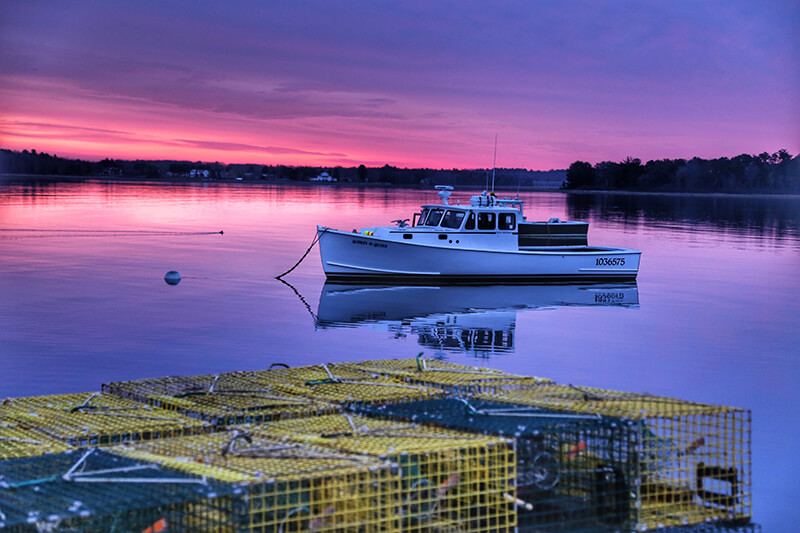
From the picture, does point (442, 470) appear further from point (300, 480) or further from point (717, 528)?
point (717, 528)

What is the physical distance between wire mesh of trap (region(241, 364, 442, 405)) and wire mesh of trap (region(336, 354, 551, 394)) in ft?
0.72

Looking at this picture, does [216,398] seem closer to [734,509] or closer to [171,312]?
[734,509]

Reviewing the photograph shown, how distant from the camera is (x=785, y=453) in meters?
13.2

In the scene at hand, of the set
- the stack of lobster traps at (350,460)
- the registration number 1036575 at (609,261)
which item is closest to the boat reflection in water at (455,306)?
the registration number 1036575 at (609,261)

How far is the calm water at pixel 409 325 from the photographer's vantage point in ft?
59.8

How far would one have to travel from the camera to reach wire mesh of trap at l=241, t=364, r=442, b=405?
411 inches

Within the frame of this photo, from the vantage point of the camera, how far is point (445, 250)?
1416 inches

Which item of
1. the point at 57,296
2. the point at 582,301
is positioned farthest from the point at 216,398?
the point at 582,301

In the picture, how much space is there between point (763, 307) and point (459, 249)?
10.2 metres

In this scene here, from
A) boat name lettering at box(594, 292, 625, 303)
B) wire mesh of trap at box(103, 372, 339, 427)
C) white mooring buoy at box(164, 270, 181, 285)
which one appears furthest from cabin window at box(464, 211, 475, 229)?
wire mesh of trap at box(103, 372, 339, 427)

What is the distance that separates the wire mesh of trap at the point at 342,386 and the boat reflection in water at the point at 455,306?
10677 mm

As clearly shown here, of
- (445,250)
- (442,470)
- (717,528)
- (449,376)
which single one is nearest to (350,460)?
(442,470)

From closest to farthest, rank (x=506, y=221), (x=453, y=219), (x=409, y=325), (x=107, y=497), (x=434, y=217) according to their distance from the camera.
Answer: (x=107, y=497), (x=409, y=325), (x=453, y=219), (x=506, y=221), (x=434, y=217)

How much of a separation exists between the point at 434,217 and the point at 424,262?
175cm
